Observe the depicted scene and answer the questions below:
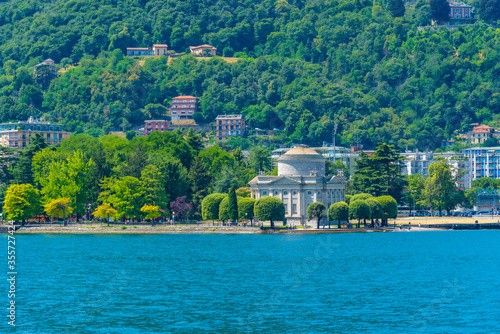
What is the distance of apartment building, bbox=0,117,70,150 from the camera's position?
18375 centimetres

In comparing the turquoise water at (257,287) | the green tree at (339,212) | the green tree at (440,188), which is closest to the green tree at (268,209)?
the green tree at (339,212)

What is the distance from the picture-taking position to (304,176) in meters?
127

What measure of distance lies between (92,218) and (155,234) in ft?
41.4

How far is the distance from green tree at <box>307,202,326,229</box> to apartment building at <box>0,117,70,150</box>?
265 ft

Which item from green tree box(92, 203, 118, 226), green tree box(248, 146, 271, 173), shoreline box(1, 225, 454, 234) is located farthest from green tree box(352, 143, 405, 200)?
green tree box(92, 203, 118, 226)

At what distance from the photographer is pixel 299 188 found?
12581cm

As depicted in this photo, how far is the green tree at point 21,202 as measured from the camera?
374ft

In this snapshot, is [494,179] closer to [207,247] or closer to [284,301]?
[207,247]

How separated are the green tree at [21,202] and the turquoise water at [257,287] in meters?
14.0

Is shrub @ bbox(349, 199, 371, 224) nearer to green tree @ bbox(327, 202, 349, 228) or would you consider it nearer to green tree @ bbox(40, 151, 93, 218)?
green tree @ bbox(327, 202, 349, 228)

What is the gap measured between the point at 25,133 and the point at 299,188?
78596 millimetres

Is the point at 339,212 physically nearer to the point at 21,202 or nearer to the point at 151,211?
the point at 151,211

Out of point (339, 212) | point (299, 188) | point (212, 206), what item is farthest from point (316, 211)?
point (212, 206)

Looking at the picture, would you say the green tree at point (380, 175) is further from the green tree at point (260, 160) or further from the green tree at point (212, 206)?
the green tree at point (212, 206)
